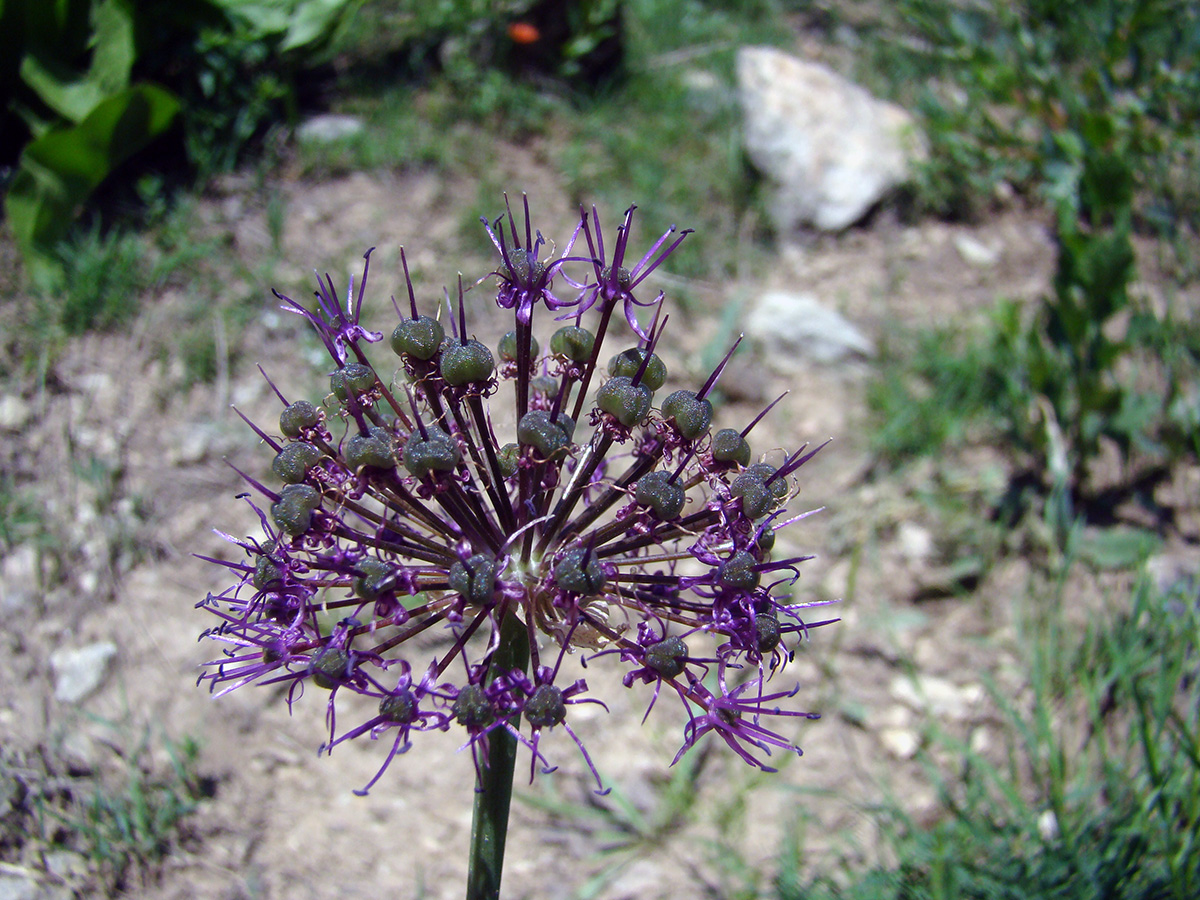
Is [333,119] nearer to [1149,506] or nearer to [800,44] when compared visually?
[800,44]

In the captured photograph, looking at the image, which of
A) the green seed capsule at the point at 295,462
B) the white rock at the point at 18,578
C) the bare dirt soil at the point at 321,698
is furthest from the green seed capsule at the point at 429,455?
the white rock at the point at 18,578

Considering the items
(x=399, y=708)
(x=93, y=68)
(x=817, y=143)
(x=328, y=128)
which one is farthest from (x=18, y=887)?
(x=817, y=143)

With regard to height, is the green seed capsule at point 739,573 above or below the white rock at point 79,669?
below

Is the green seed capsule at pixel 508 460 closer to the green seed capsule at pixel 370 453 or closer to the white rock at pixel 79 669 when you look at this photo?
the green seed capsule at pixel 370 453

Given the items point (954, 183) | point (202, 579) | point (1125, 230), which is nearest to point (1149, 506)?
point (1125, 230)

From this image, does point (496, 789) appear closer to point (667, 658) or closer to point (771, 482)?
point (667, 658)

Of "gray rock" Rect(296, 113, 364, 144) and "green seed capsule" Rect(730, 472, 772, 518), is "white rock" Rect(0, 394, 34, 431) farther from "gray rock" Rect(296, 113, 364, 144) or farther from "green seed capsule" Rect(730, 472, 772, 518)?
"green seed capsule" Rect(730, 472, 772, 518)

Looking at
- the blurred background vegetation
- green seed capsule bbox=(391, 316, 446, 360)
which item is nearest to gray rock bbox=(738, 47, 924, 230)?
the blurred background vegetation
